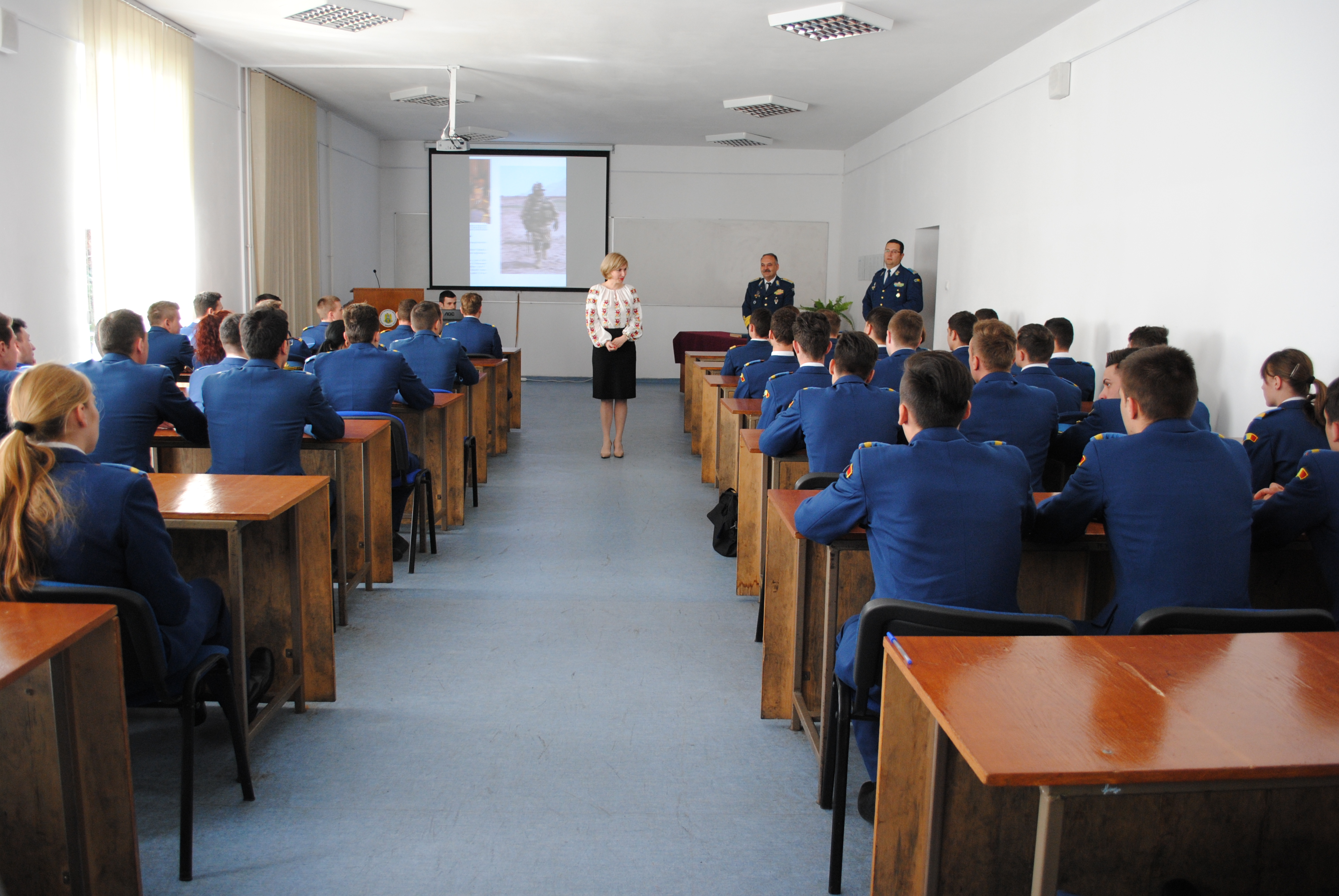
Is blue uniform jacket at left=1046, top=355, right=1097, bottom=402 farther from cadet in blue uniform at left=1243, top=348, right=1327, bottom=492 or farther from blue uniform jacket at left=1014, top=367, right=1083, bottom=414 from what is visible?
cadet in blue uniform at left=1243, top=348, right=1327, bottom=492

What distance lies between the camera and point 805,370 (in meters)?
4.00

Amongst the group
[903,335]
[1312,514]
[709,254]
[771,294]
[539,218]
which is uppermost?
[539,218]

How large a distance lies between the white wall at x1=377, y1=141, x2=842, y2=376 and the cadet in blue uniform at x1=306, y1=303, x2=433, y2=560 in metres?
8.44

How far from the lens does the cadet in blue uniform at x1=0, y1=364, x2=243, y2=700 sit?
6.12ft

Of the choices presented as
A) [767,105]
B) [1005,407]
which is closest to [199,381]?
[1005,407]

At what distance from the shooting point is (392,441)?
4.18 metres

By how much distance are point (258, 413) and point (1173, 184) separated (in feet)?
15.6

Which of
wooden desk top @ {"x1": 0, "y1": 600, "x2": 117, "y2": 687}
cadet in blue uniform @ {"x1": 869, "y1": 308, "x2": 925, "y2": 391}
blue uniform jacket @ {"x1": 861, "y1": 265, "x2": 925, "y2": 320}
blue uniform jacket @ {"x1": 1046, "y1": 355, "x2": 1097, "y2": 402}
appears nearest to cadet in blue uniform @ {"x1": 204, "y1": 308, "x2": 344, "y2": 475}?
wooden desk top @ {"x1": 0, "y1": 600, "x2": 117, "y2": 687}

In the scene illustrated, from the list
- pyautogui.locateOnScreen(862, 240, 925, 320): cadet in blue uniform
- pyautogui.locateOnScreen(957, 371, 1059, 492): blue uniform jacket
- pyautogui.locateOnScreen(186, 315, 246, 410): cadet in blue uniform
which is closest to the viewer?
pyautogui.locateOnScreen(957, 371, 1059, 492): blue uniform jacket

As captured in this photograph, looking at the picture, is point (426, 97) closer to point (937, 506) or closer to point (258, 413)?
point (258, 413)

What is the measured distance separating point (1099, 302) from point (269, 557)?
5108mm

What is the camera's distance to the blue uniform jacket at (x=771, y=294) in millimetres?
10398

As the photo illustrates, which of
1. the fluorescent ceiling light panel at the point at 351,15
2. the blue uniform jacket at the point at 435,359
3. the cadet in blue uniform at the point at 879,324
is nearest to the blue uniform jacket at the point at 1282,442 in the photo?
the cadet in blue uniform at the point at 879,324

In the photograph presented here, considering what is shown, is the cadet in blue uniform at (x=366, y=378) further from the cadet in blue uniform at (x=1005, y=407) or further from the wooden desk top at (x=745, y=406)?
the cadet in blue uniform at (x=1005, y=407)
